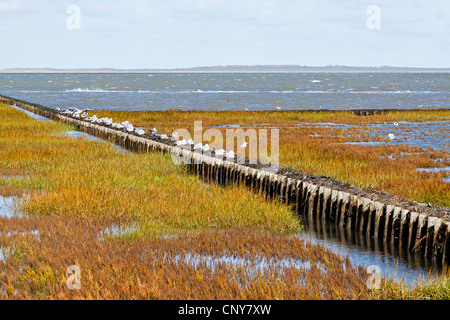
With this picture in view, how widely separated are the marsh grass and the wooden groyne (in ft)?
7.04

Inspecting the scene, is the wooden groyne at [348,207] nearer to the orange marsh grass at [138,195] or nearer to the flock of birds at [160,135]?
the flock of birds at [160,135]

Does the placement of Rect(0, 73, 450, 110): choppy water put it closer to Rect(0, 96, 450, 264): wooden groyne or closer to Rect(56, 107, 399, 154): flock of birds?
Rect(56, 107, 399, 154): flock of birds

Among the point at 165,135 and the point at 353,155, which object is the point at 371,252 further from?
the point at 165,135

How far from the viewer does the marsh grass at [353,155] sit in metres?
14.0

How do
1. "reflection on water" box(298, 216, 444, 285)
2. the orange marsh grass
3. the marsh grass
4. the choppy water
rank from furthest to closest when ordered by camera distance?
1. the choppy water
2. the marsh grass
3. the orange marsh grass
4. "reflection on water" box(298, 216, 444, 285)

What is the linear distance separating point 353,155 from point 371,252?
10801mm

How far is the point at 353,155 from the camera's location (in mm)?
20062

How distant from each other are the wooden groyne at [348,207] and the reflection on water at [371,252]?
4.8 inches

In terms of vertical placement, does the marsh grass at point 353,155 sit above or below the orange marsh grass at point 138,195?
below

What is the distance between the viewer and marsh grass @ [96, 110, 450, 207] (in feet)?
45.9

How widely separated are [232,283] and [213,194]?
5.66 m

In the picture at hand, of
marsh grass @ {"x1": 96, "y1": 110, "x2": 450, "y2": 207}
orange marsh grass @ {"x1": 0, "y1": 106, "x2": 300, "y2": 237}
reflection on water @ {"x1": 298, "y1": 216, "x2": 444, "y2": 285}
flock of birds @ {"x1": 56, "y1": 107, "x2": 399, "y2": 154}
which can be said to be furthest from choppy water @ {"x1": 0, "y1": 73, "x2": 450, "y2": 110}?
reflection on water @ {"x1": 298, "y1": 216, "x2": 444, "y2": 285}

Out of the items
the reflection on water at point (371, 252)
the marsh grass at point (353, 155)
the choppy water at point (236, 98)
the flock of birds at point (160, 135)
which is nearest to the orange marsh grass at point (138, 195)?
the reflection on water at point (371, 252)
